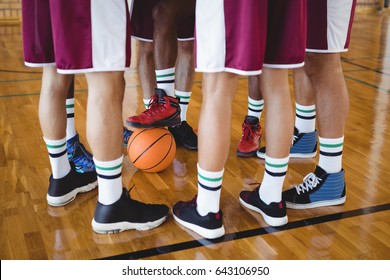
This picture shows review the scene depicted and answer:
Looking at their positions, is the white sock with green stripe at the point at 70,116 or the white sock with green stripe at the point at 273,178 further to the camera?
the white sock with green stripe at the point at 70,116

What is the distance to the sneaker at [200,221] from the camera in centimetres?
172

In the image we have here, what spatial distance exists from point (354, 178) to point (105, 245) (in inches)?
48.6

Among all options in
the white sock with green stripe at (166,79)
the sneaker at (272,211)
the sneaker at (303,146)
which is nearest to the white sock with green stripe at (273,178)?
the sneaker at (272,211)

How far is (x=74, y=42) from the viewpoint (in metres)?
1.50

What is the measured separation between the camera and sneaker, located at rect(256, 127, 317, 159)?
2.46 m

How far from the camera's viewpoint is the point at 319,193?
6.46 ft

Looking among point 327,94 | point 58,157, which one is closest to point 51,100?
point 58,157

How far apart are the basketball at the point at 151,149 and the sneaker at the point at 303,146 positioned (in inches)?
21.1

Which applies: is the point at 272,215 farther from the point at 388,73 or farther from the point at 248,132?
the point at 388,73

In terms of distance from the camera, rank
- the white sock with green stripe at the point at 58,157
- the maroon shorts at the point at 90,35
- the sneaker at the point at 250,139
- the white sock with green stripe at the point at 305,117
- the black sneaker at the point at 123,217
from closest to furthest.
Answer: the maroon shorts at the point at 90,35 < the black sneaker at the point at 123,217 < the white sock with green stripe at the point at 58,157 < the white sock with green stripe at the point at 305,117 < the sneaker at the point at 250,139

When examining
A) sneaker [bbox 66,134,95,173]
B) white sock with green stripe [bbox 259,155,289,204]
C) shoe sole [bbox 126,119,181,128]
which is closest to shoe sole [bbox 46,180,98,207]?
sneaker [bbox 66,134,95,173]

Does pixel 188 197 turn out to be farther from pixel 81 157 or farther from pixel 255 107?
pixel 255 107

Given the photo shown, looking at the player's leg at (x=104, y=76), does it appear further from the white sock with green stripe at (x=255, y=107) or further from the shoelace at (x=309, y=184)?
the white sock with green stripe at (x=255, y=107)

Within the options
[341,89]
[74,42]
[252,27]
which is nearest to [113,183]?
[74,42]
